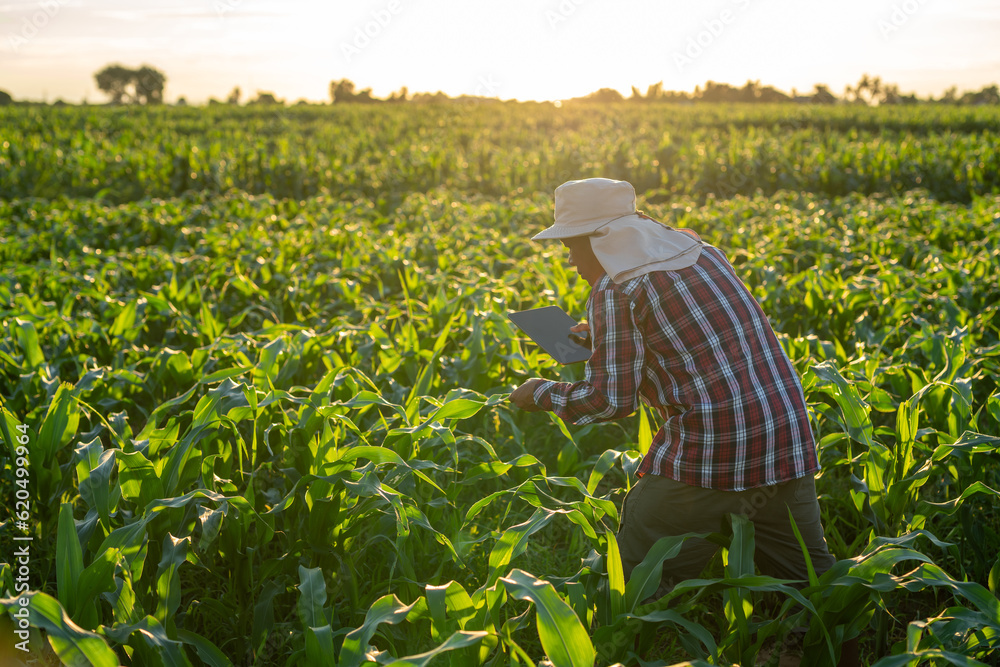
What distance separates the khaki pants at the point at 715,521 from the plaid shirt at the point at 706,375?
0.20 feet

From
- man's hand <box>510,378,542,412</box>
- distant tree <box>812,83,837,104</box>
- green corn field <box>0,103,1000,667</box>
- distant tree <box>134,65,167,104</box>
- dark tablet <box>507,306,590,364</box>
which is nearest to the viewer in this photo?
green corn field <box>0,103,1000,667</box>

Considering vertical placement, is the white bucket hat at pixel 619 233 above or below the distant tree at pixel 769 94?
below

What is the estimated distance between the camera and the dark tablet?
228cm


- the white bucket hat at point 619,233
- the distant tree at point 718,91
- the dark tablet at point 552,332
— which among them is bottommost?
the dark tablet at point 552,332

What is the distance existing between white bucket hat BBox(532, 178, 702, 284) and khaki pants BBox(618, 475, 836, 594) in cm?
64

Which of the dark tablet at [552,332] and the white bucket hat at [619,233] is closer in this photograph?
the white bucket hat at [619,233]

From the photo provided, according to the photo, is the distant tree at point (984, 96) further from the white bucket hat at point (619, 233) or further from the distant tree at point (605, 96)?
the white bucket hat at point (619, 233)

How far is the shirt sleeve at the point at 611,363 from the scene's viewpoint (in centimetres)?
189

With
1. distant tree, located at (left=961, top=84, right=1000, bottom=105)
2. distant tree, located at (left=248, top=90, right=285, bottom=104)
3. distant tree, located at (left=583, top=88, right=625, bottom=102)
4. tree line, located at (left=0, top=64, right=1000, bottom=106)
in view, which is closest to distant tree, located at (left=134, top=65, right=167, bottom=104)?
tree line, located at (left=0, top=64, right=1000, bottom=106)

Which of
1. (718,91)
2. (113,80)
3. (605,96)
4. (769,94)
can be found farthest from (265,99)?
(113,80)

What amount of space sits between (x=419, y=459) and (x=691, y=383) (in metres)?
1.04

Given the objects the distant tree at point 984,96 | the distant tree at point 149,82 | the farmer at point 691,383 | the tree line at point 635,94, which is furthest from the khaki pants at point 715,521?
the distant tree at point 149,82

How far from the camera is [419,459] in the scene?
245 centimetres

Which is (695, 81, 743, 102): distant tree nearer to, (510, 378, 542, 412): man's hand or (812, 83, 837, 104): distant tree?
(812, 83, 837, 104): distant tree
